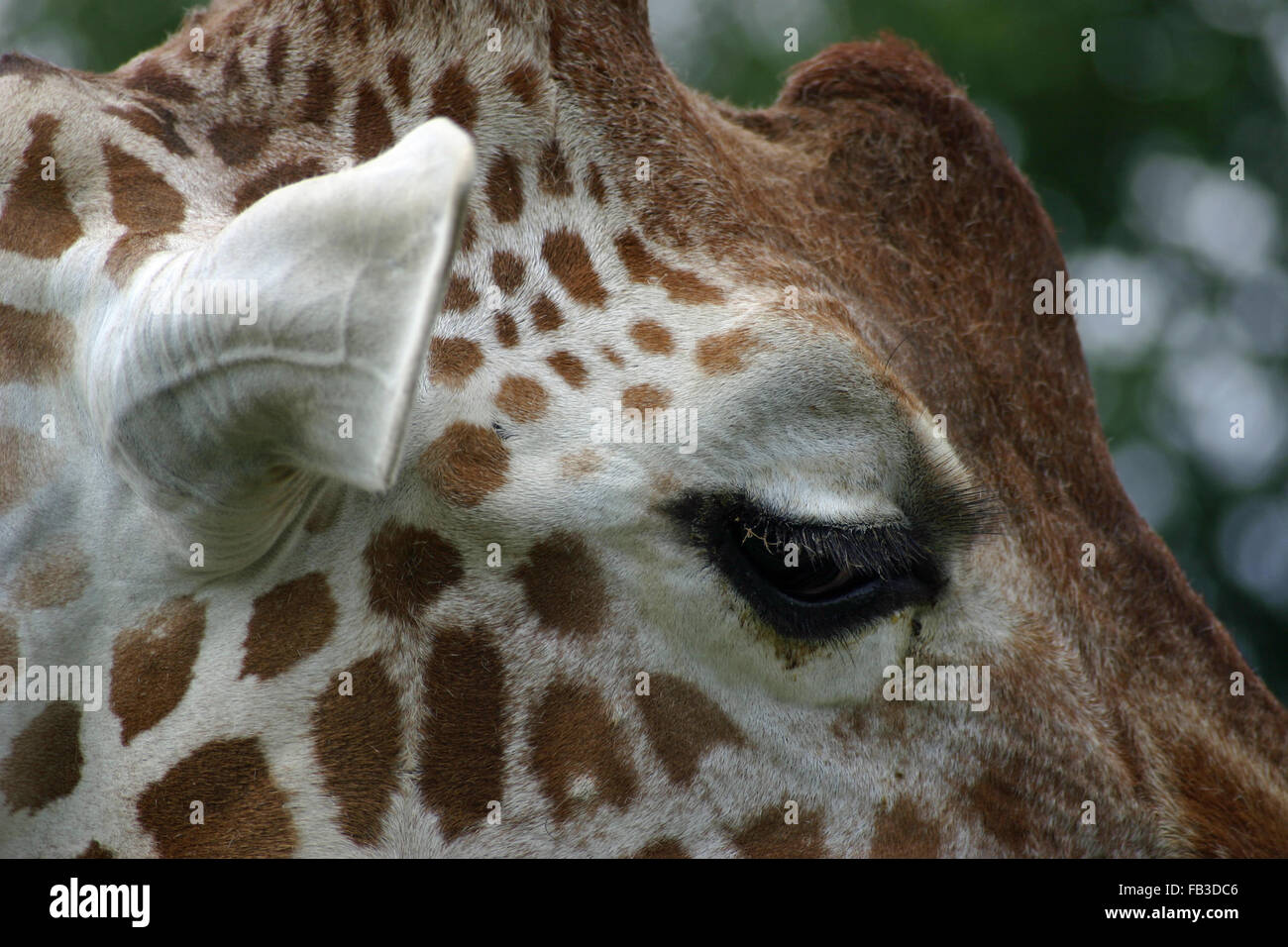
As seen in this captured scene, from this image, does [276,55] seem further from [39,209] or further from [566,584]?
[566,584]

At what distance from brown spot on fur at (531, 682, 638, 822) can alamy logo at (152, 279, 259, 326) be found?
0.82 metres

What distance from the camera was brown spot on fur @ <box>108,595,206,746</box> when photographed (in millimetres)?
2000

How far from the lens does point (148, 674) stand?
6.57 ft

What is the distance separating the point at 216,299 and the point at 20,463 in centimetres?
62

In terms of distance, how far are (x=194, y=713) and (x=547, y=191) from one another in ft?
3.57

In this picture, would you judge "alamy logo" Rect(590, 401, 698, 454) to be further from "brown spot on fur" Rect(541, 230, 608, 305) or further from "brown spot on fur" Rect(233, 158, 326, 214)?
"brown spot on fur" Rect(233, 158, 326, 214)

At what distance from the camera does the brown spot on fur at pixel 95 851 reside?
6.58ft

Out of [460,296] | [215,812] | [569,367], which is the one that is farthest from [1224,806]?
[215,812]

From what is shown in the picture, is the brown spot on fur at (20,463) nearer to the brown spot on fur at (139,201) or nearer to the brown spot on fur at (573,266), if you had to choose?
the brown spot on fur at (139,201)

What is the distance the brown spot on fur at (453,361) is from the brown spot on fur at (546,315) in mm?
118

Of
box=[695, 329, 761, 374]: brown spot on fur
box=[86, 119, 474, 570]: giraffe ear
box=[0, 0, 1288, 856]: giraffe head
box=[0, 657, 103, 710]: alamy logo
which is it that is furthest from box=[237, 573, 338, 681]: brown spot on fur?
box=[695, 329, 761, 374]: brown spot on fur

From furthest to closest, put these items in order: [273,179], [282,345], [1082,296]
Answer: [1082,296] < [273,179] < [282,345]

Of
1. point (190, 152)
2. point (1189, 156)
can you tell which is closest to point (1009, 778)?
point (190, 152)
